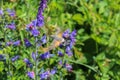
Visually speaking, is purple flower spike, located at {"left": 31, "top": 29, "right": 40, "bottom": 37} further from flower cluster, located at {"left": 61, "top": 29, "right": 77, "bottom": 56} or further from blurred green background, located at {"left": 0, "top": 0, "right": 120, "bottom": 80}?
blurred green background, located at {"left": 0, "top": 0, "right": 120, "bottom": 80}

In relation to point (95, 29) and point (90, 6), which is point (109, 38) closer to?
point (95, 29)

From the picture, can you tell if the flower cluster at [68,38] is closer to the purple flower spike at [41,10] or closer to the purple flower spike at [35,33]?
the purple flower spike at [35,33]

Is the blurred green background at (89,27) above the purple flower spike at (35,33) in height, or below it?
below

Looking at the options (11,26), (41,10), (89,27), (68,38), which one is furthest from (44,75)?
(89,27)

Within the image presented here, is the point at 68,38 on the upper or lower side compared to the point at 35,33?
lower

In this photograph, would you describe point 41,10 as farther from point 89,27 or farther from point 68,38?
point 89,27

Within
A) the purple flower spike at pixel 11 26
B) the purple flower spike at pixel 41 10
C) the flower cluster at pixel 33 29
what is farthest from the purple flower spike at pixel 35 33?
the purple flower spike at pixel 11 26

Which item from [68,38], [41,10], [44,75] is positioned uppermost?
[41,10]

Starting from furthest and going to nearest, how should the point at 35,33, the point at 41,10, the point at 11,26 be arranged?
the point at 11,26 < the point at 35,33 < the point at 41,10

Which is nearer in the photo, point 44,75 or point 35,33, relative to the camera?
point 35,33

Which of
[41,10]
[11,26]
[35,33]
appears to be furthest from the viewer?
[11,26]
